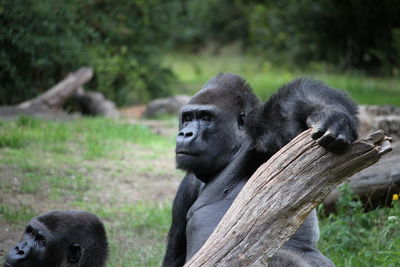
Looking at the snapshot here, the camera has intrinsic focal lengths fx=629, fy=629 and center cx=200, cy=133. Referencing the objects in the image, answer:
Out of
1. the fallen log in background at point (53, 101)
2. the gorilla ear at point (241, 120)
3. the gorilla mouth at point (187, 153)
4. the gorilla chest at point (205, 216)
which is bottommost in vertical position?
the fallen log in background at point (53, 101)

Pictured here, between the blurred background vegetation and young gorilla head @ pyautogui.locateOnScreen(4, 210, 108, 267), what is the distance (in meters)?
6.49

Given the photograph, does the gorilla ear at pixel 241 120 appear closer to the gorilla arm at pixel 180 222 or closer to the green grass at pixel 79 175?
the gorilla arm at pixel 180 222

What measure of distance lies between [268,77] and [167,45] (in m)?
2.61

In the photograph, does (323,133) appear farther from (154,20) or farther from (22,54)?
(154,20)

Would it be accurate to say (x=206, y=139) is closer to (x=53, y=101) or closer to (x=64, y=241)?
(x=64, y=241)

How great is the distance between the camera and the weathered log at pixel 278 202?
9.87ft

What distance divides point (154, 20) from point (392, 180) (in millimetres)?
8986

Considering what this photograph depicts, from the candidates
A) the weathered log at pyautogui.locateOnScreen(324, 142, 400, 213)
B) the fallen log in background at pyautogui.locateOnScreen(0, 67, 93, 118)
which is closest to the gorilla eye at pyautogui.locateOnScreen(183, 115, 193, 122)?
the weathered log at pyautogui.locateOnScreen(324, 142, 400, 213)

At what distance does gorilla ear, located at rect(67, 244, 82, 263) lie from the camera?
4.22 metres

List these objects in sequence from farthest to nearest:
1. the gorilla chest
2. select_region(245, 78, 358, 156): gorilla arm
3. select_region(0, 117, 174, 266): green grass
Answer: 1. select_region(0, 117, 174, 266): green grass
2. the gorilla chest
3. select_region(245, 78, 358, 156): gorilla arm

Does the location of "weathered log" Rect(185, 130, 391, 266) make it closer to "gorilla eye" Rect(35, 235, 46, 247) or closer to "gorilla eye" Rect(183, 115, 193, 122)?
"gorilla eye" Rect(183, 115, 193, 122)

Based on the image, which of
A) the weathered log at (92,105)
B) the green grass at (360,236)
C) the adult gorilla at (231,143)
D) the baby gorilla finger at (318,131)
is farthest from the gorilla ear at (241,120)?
the weathered log at (92,105)

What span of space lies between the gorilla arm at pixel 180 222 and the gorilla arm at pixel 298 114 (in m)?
0.70

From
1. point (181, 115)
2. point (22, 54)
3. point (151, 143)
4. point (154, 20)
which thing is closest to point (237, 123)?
point (181, 115)
